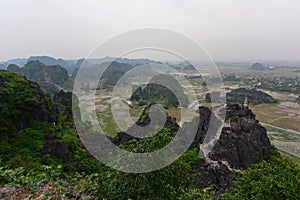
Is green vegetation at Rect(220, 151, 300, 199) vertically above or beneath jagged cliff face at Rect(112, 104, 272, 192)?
above

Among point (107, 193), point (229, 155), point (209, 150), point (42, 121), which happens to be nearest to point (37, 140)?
point (42, 121)

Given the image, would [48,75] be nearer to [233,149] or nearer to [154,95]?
[154,95]

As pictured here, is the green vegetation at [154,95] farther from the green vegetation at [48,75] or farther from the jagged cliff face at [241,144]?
the jagged cliff face at [241,144]

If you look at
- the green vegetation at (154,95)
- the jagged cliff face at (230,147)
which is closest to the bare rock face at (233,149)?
the jagged cliff face at (230,147)

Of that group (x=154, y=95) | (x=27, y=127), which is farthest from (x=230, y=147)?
(x=154, y=95)

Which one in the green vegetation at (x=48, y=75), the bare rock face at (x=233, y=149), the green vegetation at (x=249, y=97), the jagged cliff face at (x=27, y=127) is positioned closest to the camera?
the bare rock face at (x=233, y=149)

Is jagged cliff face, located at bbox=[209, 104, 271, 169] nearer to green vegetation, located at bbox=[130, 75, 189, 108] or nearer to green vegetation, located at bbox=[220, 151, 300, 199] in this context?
Answer: green vegetation, located at bbox=[220, 151, 300, 199]

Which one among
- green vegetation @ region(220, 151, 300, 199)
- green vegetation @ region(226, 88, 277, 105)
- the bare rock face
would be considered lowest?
green vegetation @ region(226, 88, 277, 105)

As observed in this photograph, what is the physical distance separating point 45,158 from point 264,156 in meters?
12.1

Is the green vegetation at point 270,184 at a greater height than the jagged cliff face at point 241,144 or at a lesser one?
greater

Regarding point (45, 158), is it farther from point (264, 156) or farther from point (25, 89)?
point (264, 156)

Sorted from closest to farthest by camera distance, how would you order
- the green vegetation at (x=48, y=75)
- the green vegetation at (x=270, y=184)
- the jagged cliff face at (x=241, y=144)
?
the green vegetation at (x=270, y=184) < the jagged cliff face at (x=241, y=144) < the green vegetation at (x=48, y=75)

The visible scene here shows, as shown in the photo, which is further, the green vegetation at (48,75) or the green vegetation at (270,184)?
the green vegetation at (48,75)

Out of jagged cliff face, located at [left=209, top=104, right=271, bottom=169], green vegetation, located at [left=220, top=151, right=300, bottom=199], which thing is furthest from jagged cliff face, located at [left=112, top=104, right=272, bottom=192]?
green vegetation, located at [left=220, top=151, right=300, bottom=199]
